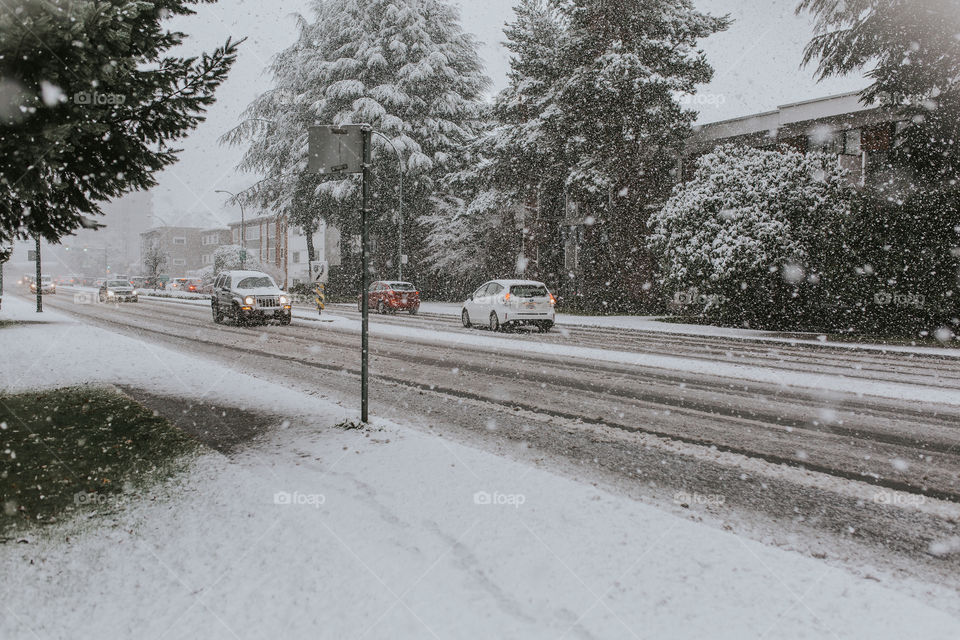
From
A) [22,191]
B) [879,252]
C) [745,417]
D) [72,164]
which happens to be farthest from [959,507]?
[879,252]

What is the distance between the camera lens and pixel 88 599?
3.37 meters

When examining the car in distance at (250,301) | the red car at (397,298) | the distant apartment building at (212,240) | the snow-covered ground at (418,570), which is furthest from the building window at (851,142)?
the distant apartment building at (212,240)

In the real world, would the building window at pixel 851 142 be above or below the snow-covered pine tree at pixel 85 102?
above

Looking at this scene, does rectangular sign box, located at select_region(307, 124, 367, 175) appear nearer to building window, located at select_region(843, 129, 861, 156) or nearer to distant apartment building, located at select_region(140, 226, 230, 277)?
building window, located at select_region(843, 129, 861, 156)

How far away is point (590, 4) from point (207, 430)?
2875 centimetres

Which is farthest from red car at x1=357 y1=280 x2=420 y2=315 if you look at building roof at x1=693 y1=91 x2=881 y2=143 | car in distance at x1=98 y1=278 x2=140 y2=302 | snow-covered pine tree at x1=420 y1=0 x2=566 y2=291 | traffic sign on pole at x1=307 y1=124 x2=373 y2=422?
traffic sign on pole at x1=307 y1=124 x2=373 y2=422

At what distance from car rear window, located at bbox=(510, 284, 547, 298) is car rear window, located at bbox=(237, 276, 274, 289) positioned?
951 centimetres

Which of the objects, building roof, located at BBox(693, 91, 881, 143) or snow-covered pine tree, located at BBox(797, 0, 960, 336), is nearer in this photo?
snow-covered pine tree, located at BBox(797, 0, 960, 336)

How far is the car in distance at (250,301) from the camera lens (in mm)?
21688

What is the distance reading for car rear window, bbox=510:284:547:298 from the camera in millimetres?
20156

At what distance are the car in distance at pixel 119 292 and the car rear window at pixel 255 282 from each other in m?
21.8

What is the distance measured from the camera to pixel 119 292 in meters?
40.2

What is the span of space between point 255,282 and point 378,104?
17225mm

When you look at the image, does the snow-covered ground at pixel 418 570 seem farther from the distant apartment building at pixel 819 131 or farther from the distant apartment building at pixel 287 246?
the distant apartment building at pixel 287 246
